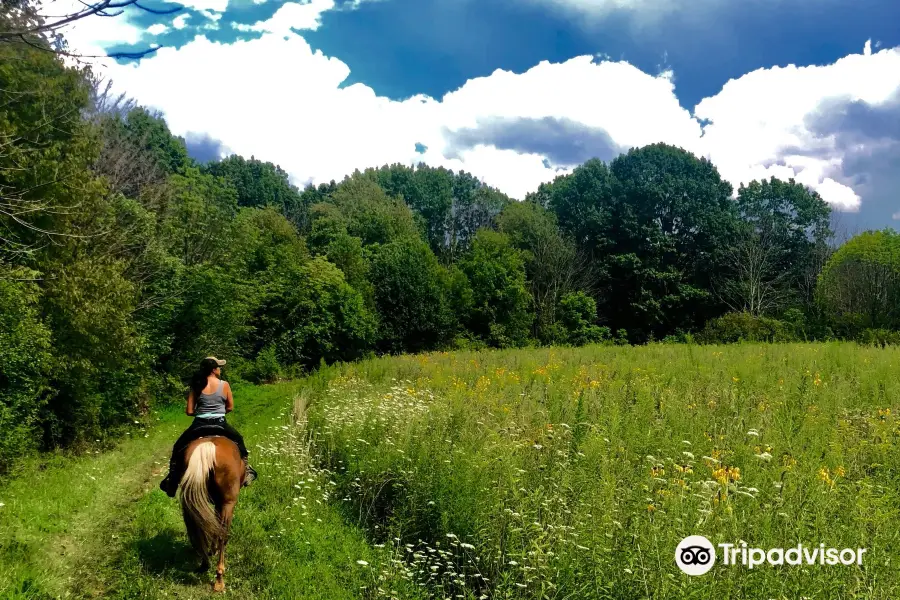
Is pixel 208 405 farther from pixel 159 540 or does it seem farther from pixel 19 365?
pixel 19 365

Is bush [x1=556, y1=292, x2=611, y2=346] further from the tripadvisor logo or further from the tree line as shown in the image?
the tripadvisor logo

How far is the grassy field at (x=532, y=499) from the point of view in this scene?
4133mm

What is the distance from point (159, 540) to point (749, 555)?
716 centimetres

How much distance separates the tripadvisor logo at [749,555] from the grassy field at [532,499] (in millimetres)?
59

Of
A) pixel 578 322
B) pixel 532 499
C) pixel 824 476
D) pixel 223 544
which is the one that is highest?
pixel 578 322

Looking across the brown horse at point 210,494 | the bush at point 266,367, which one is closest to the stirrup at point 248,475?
the brown horse at point 210,494

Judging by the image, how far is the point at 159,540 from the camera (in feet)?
23.6

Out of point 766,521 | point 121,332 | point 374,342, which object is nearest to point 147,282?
point 121,332

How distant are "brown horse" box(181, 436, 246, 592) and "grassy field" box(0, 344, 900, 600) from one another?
38 cm

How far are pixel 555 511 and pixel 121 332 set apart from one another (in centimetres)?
1342

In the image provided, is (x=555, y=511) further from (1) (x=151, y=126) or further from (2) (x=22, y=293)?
(1) (x=151, y=126)

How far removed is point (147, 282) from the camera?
20266mm

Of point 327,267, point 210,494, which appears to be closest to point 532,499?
point 210,494

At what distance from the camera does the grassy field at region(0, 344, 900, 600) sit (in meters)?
4.13
